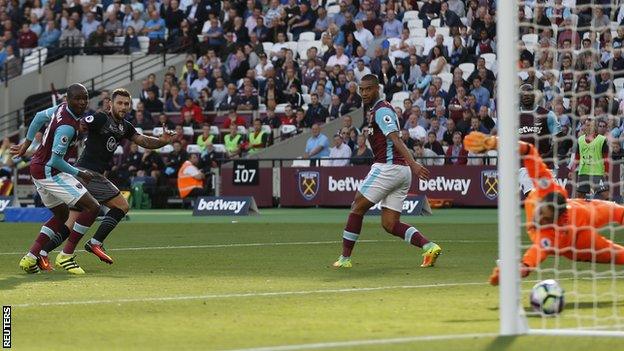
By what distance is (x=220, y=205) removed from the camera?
103 feet

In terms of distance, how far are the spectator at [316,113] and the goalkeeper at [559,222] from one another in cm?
2375

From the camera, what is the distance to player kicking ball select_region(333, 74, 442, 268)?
52.0ft

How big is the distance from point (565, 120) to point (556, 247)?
443 inches

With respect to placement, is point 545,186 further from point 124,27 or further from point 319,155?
point 124,27

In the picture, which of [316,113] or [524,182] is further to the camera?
[316,113]

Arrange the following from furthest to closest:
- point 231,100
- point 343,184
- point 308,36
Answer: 1. point 308,36
2. point 231,100
3. point 343,184

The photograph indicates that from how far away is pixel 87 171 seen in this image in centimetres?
1616

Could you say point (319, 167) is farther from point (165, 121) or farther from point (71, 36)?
point (71, 36)

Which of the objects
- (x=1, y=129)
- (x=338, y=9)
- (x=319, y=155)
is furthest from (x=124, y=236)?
(x=1, y=129)

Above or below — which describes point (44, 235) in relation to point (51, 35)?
below

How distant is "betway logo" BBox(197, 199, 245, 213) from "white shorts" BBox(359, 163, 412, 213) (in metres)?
15.3

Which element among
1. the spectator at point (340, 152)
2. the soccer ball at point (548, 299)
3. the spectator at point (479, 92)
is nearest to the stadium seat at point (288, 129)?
the spectator at point (340, 152)

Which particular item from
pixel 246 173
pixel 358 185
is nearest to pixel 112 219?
pixel 358 185

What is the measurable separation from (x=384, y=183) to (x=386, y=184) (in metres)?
0.03
